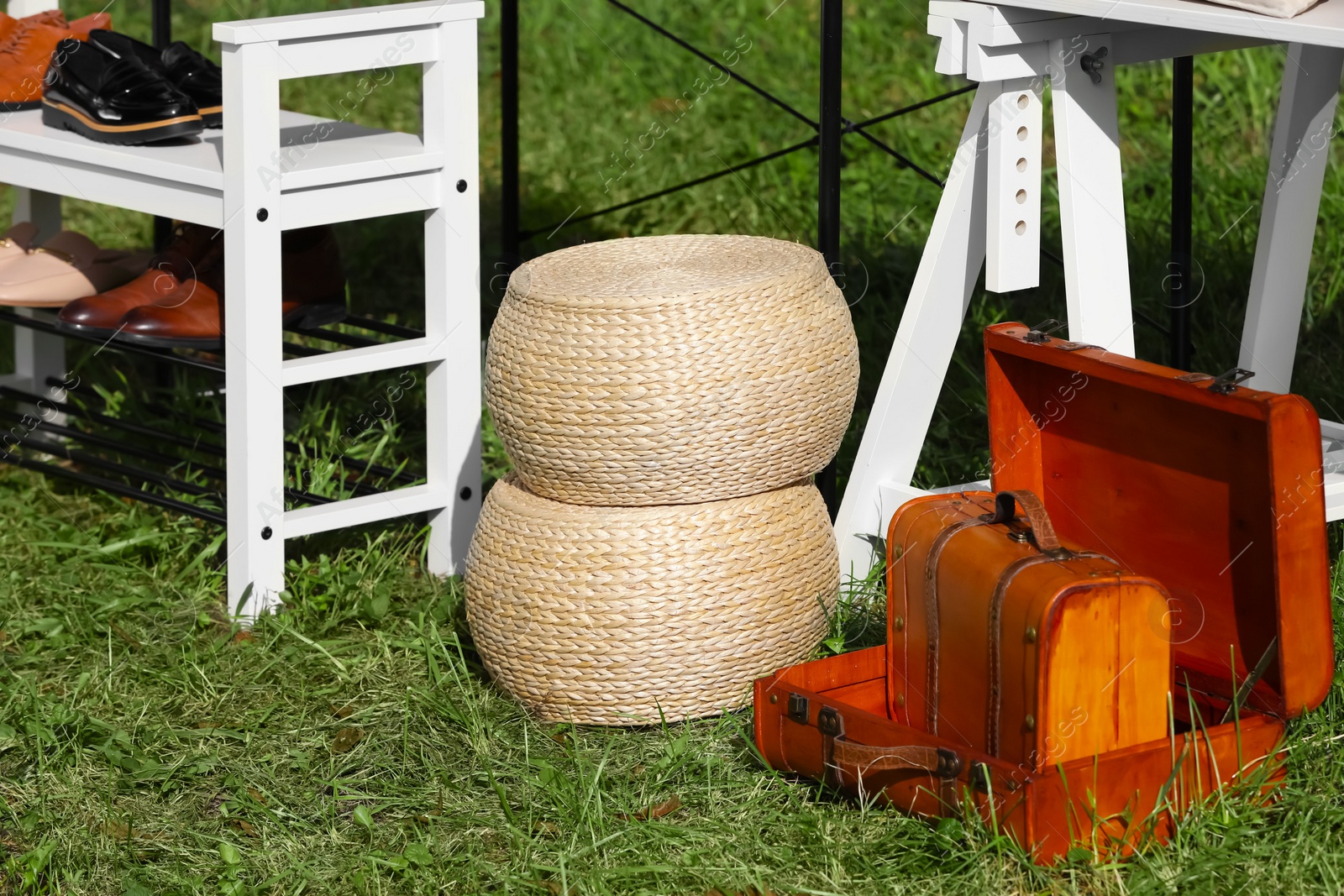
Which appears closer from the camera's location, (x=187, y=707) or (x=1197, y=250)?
(x=187, y=707)

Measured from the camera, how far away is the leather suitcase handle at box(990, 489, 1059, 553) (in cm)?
196

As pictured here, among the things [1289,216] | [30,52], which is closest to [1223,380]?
[1289,216]

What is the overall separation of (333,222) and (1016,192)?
40.9 inches

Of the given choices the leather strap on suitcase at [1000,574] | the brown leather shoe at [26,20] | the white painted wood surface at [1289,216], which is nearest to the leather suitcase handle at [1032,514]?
the leather strap on suitcase at [1000,574]

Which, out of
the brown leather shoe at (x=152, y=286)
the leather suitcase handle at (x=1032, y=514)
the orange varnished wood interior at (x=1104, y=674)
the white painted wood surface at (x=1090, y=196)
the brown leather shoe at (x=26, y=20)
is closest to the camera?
the orange varnished wood interior at (x=1104, y=674)

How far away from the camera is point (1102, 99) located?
7.66 ft

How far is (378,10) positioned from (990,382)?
1143 mm

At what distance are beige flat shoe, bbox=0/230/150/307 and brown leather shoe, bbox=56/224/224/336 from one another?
0.40ft

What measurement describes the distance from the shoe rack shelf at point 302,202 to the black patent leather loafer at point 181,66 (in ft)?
0.27

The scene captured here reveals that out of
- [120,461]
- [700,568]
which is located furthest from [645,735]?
[120,461]

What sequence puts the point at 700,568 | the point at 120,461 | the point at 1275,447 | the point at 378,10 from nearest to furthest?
the point at 1275,447 → the point at 700,568 → the point at 378,10 → the point at 120,461

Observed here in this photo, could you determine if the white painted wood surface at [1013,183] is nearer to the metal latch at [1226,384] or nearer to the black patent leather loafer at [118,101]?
the metal latch at [1226,384]

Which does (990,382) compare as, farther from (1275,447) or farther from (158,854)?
(158,854)

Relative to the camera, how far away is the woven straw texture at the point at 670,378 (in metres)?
2.18
